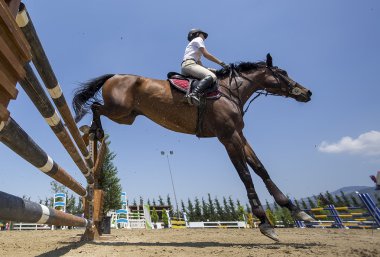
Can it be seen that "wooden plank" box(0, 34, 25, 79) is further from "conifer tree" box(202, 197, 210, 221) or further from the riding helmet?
"conifer tree" box(202, 197, 210, 221)

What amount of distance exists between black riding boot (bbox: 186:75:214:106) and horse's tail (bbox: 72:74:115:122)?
1649 millimetres

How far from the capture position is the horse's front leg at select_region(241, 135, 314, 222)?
408cm

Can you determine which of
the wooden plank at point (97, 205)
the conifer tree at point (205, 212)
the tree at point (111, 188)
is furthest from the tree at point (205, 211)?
the wooden plank at point (97, 205)

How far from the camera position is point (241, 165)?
4.16 m

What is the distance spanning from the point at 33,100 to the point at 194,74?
3.27 meters

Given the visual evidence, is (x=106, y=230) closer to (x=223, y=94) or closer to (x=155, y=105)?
(x=155, y=105)

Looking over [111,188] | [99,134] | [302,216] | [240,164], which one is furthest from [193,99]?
[111,188]

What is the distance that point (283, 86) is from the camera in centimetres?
530

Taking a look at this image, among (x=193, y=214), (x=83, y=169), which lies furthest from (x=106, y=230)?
(x=193, y=214)

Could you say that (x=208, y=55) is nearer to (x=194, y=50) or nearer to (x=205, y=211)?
(x=194, y=50)

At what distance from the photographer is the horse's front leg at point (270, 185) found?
4078mm

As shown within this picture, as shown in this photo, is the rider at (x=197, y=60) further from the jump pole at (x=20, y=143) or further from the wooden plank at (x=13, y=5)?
the wooden plank at (x=13, y=5)

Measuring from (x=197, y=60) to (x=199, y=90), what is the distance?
1126 millimetres

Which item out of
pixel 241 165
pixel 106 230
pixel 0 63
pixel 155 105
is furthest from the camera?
pixel 106 230
